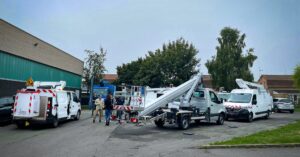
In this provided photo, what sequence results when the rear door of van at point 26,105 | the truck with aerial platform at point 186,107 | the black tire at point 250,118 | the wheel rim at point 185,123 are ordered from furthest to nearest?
1. the black tire at point 250,118
2. the wheel rim at point 185,123
3. the truck with aerial platform at point 186,107
4. the rear door of van at point 26,105

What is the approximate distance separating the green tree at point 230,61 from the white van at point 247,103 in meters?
24.8

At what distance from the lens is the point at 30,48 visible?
1163 inches

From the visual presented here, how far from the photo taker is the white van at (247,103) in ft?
68.2

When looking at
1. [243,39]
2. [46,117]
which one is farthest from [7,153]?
[243,39]

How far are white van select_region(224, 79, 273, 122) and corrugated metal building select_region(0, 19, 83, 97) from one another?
667 inches

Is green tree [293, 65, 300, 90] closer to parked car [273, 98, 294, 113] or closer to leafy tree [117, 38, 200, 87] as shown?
parked car [273, 98, 294, 113]

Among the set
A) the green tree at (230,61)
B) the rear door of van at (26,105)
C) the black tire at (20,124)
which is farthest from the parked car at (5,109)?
the green tree at (230,61)

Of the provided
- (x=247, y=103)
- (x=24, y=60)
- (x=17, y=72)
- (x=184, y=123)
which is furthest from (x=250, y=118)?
(x=24, y=60)

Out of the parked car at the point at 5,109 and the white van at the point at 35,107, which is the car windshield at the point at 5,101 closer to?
the parked car at the point at 5,109

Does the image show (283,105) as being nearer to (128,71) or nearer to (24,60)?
(128,71)

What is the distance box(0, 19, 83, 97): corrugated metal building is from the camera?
79.5 feet

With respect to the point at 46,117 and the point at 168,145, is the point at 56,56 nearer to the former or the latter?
the point at 46,117

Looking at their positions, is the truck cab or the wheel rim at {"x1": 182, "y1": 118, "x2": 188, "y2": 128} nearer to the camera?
the truck cab

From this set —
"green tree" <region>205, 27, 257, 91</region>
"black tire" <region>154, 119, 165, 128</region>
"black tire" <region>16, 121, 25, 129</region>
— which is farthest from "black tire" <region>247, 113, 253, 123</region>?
"green tree" <region>205, 27, 257, 91</region>
